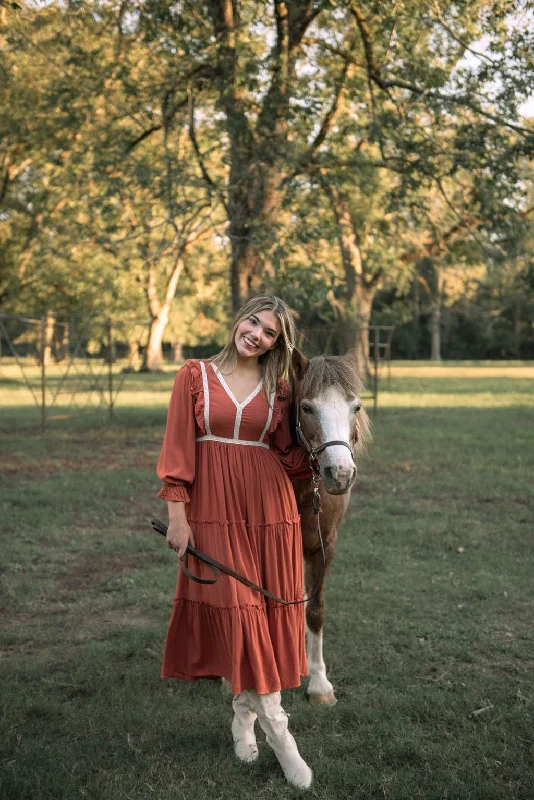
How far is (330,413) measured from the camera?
3.01m

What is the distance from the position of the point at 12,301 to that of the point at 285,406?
31969mm

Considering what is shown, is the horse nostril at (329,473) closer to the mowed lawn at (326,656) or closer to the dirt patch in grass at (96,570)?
the mowed lawn at (326,656)

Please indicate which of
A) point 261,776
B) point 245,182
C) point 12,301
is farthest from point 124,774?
point 12,301

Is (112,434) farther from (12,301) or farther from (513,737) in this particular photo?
(12,301)

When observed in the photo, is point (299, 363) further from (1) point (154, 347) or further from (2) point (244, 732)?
(1) point (154, 347)

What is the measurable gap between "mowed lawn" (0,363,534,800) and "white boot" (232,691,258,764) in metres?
0.05

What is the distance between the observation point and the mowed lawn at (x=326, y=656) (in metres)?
3.22

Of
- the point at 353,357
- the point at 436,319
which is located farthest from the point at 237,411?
the point at 436,319

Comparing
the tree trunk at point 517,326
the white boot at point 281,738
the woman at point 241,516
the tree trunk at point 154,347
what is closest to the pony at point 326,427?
the woman at point 241,516

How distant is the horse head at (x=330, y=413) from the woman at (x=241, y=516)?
98mm

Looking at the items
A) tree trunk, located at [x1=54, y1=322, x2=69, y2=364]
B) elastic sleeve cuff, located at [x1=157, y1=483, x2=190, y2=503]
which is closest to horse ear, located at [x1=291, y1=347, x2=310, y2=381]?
elastic sleeve cuff, located at [x1=157, y1=483, x2=190, y2=503]

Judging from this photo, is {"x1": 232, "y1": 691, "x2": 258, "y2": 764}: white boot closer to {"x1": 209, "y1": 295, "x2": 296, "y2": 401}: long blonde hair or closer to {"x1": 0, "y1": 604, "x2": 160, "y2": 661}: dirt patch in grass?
{"x1": 209, "y1": 295, "x2": 296, "y2": 401}: long blonde hair

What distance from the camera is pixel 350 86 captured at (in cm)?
1198

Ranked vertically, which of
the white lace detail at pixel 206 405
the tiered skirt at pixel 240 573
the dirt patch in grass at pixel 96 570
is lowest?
the dirt patch in grass at pixel 96 570
